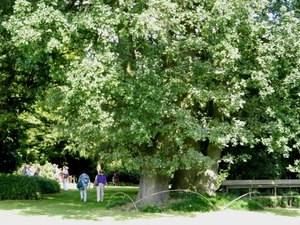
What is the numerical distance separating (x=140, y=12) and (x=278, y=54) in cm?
502

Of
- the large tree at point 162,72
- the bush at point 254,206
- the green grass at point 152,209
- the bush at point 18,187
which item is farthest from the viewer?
the bush at point 18,187

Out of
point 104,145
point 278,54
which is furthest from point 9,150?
point 278,54

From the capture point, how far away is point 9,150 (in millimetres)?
28500

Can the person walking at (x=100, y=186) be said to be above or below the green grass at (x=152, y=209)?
above

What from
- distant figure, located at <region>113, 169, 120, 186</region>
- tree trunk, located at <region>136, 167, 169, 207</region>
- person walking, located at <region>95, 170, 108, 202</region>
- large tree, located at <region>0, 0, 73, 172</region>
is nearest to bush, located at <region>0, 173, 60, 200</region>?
large tree, located at <region>0, 0, 73, 172</region>

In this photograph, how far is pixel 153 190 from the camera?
1655 cm

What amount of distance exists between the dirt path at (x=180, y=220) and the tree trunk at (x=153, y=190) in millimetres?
1866

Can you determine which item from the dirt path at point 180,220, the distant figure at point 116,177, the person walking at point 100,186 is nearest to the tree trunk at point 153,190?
the dirt path at point 180,220

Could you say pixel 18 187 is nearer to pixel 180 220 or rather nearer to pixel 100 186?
pixel 100 186

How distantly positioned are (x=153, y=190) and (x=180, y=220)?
307 centimetres

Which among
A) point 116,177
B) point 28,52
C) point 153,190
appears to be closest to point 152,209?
point 153,190

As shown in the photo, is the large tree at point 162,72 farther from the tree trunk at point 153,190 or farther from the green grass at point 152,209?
the green grass at point 152,209

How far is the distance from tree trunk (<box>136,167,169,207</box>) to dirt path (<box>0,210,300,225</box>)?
187cm

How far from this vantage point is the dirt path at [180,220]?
12867mm
